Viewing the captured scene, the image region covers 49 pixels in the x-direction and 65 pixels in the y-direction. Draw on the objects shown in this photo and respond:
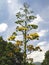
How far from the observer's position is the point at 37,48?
42.2 m

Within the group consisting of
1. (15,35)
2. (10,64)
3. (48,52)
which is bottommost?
(15,35)

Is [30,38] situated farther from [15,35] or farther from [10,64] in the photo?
[10,64]

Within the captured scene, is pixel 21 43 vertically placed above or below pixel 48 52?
below

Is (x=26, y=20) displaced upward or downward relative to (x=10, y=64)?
downward

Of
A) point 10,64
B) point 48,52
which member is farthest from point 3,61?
point 48,52

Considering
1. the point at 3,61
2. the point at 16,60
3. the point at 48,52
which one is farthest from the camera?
the point at 48,52

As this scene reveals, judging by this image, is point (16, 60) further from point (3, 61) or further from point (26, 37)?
point (26, 37)

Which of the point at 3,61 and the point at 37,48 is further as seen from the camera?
the point at 3,61

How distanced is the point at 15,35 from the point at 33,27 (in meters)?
2.75

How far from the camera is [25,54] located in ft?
136

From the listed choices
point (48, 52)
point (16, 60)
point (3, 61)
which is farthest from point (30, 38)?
point (48, 52)

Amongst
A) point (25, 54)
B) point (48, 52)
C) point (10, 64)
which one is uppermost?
point (48, 52)

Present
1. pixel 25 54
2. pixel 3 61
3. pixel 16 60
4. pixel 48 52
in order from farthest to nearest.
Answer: pixel 48 52
pixel 16 60
pixel 3 61
pixel 25 54

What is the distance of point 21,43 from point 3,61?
41.4 metres
